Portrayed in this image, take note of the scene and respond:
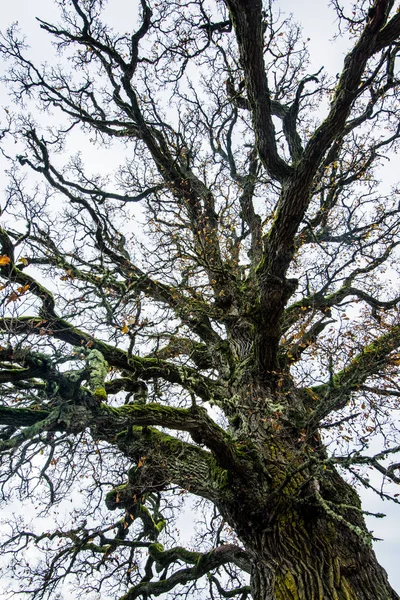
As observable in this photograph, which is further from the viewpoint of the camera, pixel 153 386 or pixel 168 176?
pixel 168 176

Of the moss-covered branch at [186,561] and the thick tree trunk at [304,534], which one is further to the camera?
the moss-covered branch at [186,561]

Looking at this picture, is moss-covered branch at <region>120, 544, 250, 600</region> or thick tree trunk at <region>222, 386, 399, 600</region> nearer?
thick tree trunk at <region>222, 386, 399, 600</region>

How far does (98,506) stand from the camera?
5.66 metres

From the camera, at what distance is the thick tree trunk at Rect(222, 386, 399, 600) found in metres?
3.58

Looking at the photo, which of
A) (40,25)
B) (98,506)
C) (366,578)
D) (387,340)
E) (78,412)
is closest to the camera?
(78,412)

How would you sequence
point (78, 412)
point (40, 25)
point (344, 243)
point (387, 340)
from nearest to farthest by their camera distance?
1. point (78, 412)
2. point (387, 340)
3. point (40, 25)
4. point (344, 243)

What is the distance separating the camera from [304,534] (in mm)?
4031

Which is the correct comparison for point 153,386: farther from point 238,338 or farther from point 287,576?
point 287,576

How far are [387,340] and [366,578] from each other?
9.77ft

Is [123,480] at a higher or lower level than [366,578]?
higher

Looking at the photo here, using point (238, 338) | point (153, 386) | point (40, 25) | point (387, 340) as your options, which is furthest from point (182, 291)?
point (40, 25)

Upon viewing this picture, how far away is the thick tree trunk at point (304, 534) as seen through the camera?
358 cm

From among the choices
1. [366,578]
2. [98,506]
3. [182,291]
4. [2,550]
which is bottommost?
[366,578]

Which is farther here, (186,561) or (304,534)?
(186,561)
